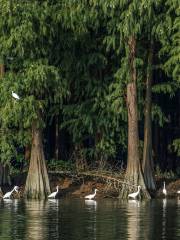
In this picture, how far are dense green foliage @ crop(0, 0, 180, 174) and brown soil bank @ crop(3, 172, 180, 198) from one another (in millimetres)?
1557

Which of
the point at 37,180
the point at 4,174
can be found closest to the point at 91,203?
the point at 37,180

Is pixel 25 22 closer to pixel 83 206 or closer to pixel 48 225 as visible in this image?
pixel 83 206

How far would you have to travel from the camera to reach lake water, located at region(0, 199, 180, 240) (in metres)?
39.8

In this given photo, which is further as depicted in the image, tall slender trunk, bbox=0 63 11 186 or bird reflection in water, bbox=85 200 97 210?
tall slender trunk, bbox=0 63 11 186

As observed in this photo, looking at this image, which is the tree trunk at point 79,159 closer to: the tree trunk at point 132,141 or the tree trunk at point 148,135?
the tree trunk at point 148,135

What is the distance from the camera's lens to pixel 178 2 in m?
56.8

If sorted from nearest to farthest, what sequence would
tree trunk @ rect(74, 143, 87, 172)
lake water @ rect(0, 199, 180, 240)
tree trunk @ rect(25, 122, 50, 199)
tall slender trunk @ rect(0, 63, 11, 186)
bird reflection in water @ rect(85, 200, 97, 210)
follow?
lake water @ rect(0, 199, 180, 240) → bird reflection in water @ rect(85, 200, 97, 210) → tree trunk @ rect(25, 122, 50, 199) → tall slender trunk @ rect(0, 63, 11, 186) → tree trunk @ rect(74, 143, 87, 172)

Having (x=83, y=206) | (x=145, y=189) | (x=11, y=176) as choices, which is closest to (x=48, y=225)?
(x=83, y=206)

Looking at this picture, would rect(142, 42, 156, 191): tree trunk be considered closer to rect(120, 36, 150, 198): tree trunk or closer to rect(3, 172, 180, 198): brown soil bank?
rect(3, 172, 180, 198): brown soil bank

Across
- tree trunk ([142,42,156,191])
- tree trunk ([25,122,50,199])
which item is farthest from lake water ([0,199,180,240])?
tree trunk ([142,42,156,191])

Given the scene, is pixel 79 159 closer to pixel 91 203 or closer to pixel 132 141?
pixel 132 141

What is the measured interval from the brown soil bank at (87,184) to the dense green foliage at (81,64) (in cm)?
156

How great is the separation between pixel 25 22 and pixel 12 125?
17.8 feet

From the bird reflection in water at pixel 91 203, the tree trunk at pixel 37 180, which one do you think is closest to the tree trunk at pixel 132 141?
the bird reflection in water at pixel 91 203
